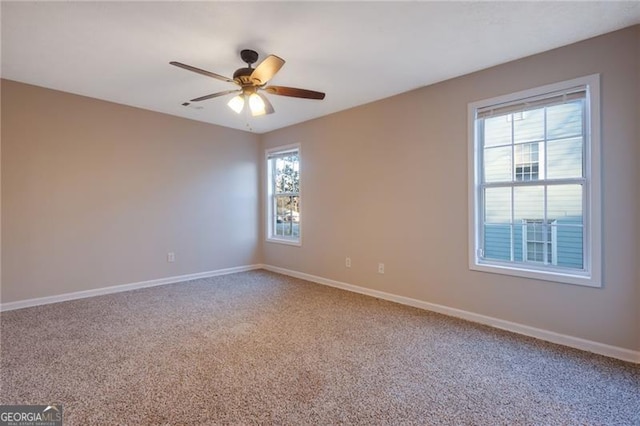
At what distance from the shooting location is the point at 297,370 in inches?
86.9

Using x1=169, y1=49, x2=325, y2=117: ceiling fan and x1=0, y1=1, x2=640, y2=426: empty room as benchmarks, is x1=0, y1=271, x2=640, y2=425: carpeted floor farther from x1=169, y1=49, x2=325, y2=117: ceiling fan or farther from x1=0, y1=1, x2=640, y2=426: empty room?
x1=169, y1=49, x2=325, y2=117: ceiling fan

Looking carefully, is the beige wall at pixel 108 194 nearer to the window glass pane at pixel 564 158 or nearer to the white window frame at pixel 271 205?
the white window frame at pixel 271 205

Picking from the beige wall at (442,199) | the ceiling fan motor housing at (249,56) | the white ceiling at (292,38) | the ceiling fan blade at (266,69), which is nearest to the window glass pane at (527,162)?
the beige wall at (442,199)

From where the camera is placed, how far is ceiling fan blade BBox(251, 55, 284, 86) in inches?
90.0

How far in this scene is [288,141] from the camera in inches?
206

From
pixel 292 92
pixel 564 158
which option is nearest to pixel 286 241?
pixel 292 92

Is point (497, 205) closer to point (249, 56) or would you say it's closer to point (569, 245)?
point (569, 245)

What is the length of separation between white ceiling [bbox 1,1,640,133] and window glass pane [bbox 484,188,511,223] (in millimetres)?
1223

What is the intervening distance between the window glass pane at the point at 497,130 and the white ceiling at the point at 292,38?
1.74 feet

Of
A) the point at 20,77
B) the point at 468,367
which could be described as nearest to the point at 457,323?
the point at 468,367

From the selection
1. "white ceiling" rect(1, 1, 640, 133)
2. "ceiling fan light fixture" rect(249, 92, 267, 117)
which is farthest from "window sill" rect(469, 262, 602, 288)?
"ceiling fan light fixture" rect(249, 92, 267, 117)

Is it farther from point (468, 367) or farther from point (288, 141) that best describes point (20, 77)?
point (468, 367)

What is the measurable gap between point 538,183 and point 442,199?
33.9 inches

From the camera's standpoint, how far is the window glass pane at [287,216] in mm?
5266
